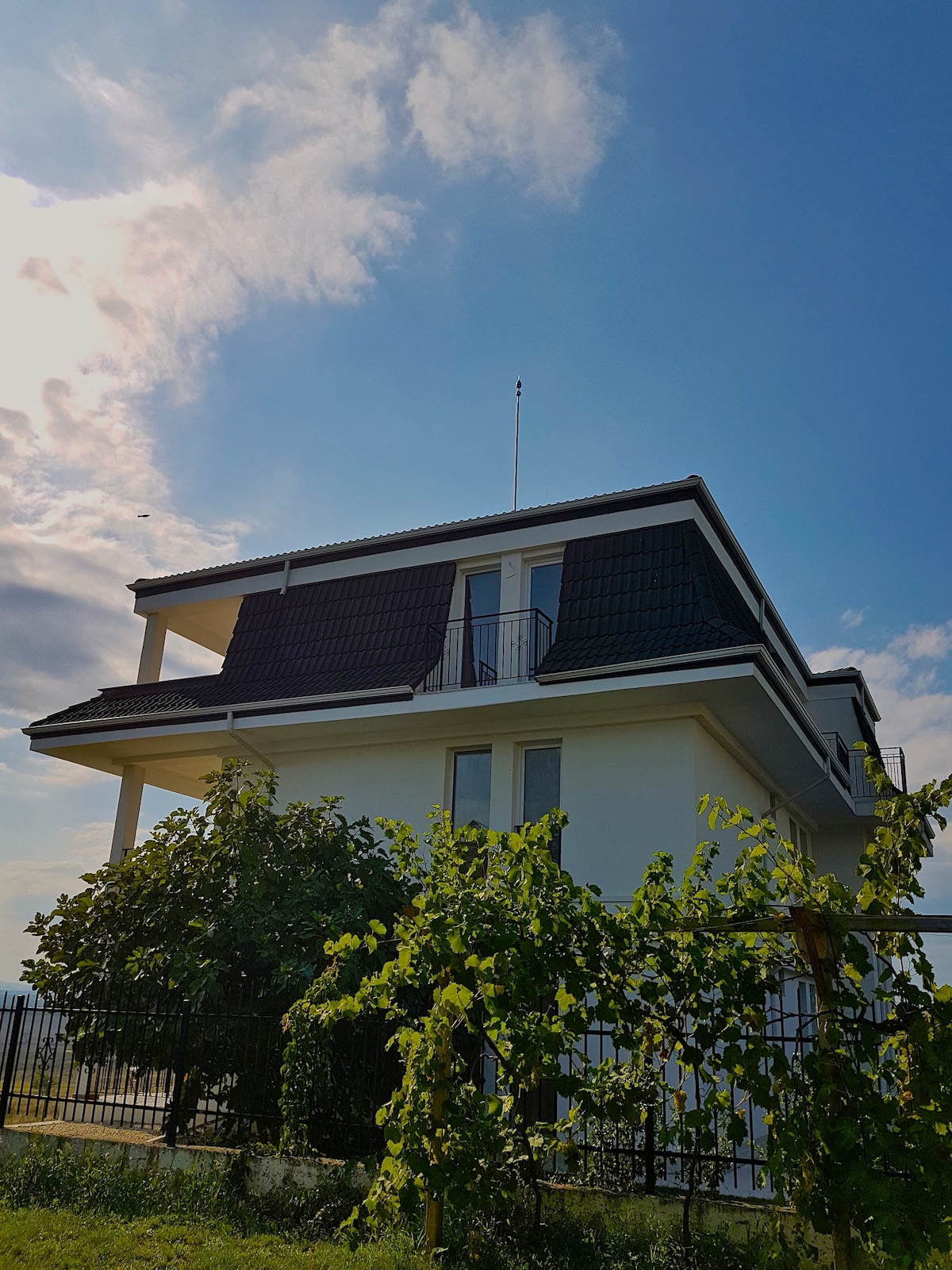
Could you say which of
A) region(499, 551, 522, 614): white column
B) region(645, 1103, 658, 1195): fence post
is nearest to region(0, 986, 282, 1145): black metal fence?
region(645, 1103, 658, 1195): fence post

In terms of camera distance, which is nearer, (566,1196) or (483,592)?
(566,1196)

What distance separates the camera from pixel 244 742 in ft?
44.7

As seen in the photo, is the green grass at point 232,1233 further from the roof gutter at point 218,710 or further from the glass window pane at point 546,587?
the glass window pane at point 546,587

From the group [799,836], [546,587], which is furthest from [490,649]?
[799,836]

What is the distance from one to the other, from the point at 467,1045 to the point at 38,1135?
3567mm

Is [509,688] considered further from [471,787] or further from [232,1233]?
[232,1233]

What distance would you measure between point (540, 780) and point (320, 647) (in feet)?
12.8

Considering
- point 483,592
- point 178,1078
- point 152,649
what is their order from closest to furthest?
1. point 178,1078
2. point 483,592
3. point 152,649

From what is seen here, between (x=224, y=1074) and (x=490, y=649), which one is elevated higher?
(x=490, y=649)

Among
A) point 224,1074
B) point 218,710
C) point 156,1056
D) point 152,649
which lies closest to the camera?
point 224,1074

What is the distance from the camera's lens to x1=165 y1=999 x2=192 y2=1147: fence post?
7809mm

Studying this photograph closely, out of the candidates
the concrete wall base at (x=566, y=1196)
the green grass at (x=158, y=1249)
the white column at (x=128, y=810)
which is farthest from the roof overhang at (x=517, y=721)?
the green grass at (x=158, y=1249)

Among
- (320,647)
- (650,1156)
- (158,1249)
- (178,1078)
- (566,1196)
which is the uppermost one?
(320,647)

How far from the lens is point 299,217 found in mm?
8367
